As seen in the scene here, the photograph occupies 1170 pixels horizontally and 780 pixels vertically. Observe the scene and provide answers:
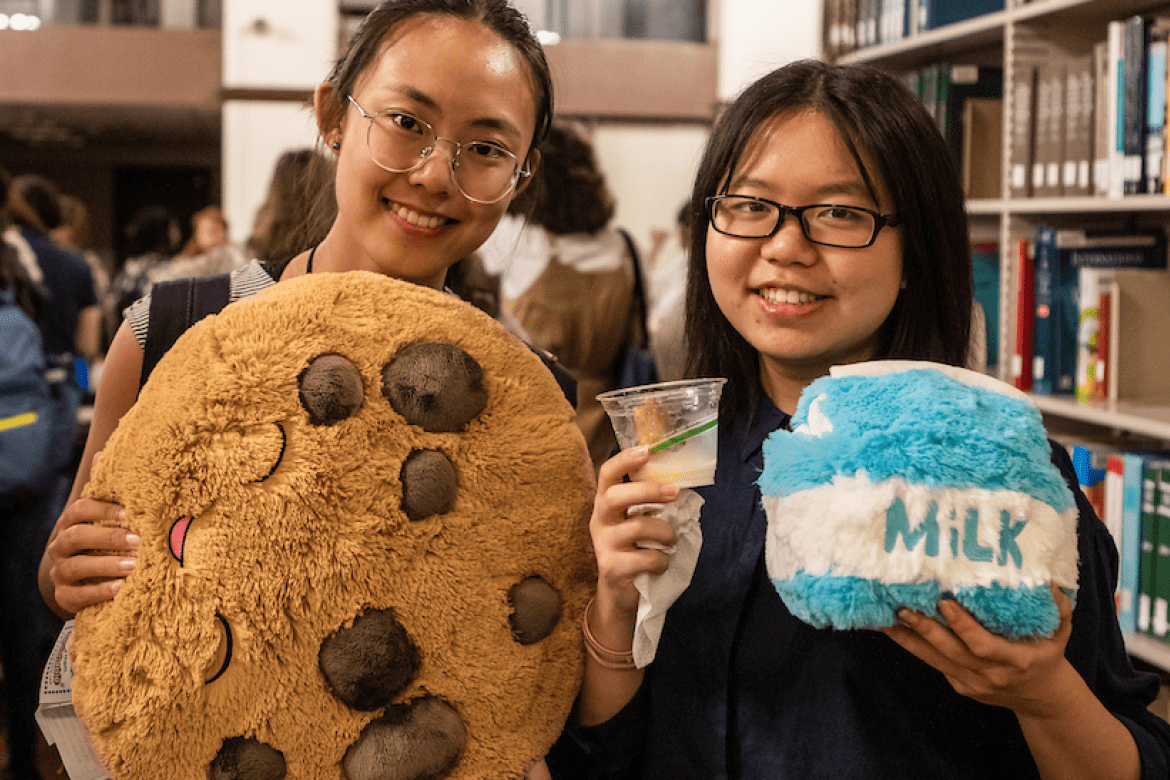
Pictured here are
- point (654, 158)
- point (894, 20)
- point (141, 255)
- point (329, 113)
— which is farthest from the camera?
point (654, 158)

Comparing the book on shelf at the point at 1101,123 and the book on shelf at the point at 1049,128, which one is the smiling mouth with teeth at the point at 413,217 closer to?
the book on shelf at the point at 1101,123

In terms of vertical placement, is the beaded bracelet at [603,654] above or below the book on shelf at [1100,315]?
below

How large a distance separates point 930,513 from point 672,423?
0.26 meters

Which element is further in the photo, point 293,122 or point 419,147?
point 293,122

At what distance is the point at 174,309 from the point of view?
4.03 feet

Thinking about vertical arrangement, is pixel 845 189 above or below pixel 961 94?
below

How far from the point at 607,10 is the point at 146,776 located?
7.64 metres

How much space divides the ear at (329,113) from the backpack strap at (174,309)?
27 centimetres

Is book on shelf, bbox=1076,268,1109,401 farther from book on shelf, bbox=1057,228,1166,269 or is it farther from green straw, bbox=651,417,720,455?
green straw, bbox=651,417,720,455

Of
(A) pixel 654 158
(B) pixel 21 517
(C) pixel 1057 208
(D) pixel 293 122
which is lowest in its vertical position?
(B) pixel 21 517

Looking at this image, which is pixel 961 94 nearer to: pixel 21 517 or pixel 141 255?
pixel 21 517

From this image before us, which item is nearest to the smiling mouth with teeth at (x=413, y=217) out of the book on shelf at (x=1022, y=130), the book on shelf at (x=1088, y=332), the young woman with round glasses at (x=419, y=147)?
the young woman with round glasses at (x=419, y=147)

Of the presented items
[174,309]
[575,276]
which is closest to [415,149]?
[174,309]

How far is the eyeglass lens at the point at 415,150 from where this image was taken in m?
1.22
